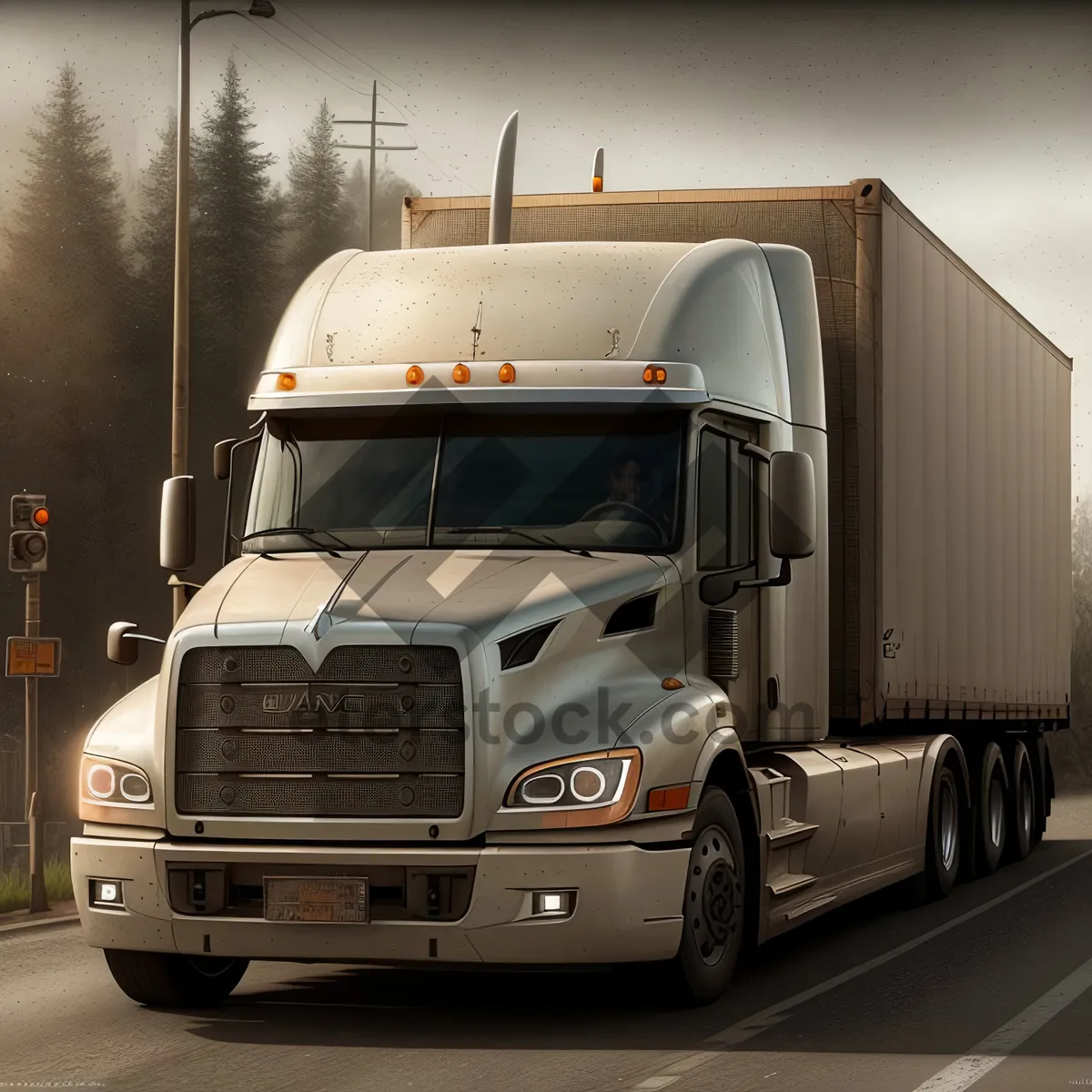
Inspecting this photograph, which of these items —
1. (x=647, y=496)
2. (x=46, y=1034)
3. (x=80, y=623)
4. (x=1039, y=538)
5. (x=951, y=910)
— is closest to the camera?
(x=46, y=1034)

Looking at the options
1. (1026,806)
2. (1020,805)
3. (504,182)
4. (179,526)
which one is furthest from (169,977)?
(1026,806)

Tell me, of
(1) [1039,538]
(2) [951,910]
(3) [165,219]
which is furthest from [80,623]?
(2) [951,910]

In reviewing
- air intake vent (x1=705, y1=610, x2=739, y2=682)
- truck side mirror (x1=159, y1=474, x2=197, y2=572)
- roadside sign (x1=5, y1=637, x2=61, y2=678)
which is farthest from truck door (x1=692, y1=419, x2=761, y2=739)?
roadside sign (x1=5, y1=637, x2=61, y2=678)

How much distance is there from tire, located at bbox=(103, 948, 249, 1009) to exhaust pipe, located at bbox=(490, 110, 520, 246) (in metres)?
4.78

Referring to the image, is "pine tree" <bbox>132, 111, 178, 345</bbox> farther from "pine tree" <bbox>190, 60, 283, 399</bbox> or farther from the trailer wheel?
the trailer wheel

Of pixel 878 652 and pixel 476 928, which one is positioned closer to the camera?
pixel 476 928

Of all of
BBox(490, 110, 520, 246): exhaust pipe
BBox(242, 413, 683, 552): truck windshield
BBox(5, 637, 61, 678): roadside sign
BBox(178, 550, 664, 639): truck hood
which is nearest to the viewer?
BBox(178, 550, 664, 639): truck hood

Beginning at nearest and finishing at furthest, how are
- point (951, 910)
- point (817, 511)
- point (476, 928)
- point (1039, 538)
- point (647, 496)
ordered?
1. point (476, 928)
2. point (647, 496)
3. point (817, 511)
4. point (951, 910)
5. point (1039, 538)

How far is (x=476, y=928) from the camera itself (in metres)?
9.04

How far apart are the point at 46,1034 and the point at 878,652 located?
6157 mm

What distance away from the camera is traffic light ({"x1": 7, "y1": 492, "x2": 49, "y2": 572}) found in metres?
17.0

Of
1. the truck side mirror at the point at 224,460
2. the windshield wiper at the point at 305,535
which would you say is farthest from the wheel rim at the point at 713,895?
the truck side mirror at the point at 224,460

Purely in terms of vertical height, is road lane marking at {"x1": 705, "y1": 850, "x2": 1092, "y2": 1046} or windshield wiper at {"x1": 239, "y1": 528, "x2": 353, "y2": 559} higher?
windshield wiper at {"x1": 239, "y1": 528, "x2": 353, "y2": 559}

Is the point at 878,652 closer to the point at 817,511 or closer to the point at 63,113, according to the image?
the point at 817,511
